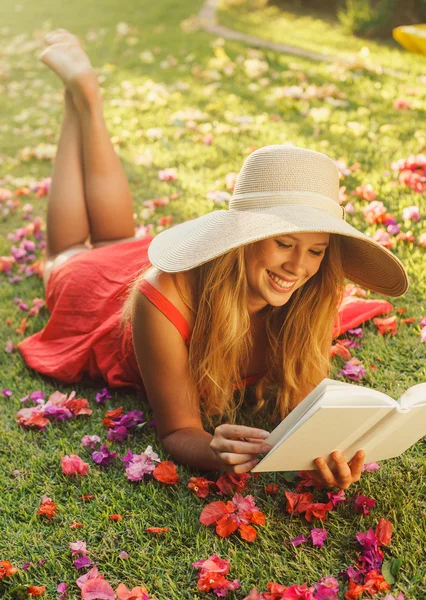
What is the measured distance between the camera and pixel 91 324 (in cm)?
280

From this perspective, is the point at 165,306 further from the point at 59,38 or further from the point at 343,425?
the point at 59,38

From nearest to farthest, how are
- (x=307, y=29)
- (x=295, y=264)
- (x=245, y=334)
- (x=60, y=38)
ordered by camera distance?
(x=295, y=264)
(x=245, y=334)
(x=60, y=38)
(x=307, y=29)

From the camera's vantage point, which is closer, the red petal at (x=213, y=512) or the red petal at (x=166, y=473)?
the red petal at (x=213, y=512)

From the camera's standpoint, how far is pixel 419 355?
2580 millimetres

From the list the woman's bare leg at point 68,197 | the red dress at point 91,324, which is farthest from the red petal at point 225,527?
the woman's bare leg at point 68,197

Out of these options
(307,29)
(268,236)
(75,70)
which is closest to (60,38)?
(75,70)

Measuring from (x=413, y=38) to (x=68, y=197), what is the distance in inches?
207

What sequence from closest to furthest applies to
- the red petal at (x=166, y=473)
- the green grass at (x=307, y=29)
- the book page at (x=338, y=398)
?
1. the book page at (x=338, y=398)
2. the red petal at (x=166, y=473)
3. the green grass at (x=307, y=29)

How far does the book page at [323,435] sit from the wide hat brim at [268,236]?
0.50 m

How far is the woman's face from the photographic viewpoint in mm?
1941

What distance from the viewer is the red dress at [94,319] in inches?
104

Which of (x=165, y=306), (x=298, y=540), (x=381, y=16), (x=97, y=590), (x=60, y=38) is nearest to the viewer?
(x=97, y=590)

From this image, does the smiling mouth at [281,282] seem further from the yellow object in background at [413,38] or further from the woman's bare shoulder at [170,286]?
the yellow object in background at [413,38]

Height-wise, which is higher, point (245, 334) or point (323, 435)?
point (323, 435)
